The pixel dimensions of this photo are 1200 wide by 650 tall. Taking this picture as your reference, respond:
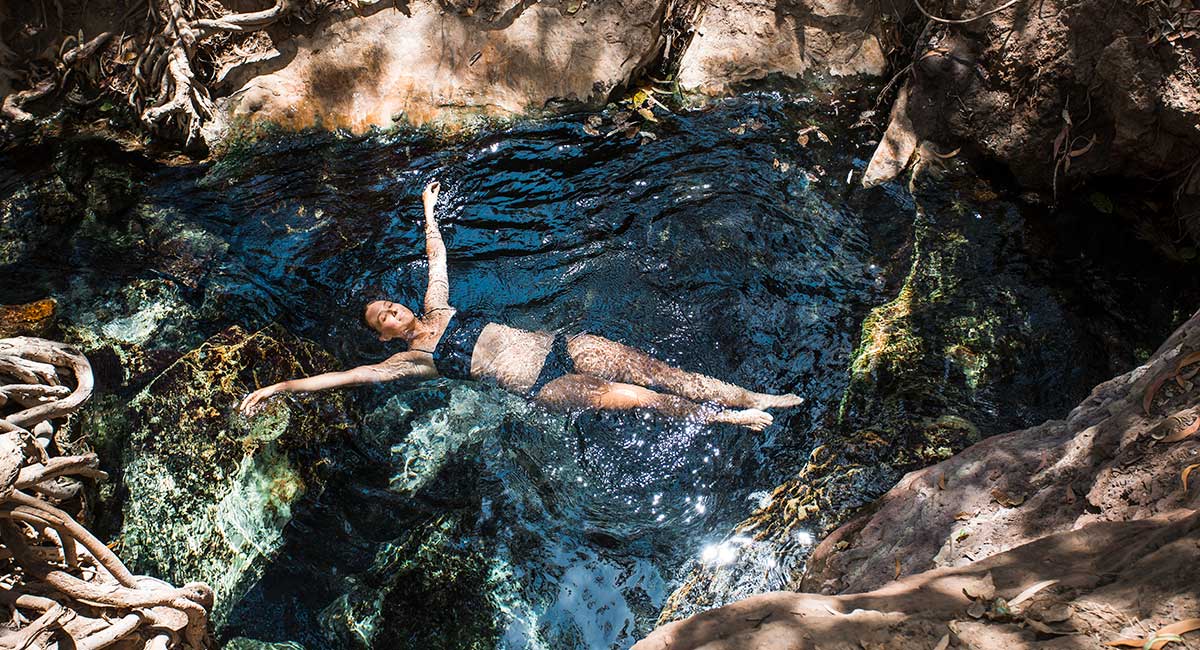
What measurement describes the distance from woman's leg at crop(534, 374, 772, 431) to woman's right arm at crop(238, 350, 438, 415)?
2.55ft

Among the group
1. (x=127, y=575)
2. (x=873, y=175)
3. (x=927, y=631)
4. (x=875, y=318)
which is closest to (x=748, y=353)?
(x=875, y=318)

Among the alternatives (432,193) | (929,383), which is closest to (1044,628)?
(929,383)

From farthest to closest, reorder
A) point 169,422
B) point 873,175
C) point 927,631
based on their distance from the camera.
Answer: point 873,175 < point 169,422 < point 927,631

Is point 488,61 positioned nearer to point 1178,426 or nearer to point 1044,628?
point 1178,426

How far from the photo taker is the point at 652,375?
4.42 metres

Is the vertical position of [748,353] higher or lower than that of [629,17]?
lower

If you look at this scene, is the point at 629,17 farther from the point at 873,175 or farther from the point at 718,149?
the point at 873,175

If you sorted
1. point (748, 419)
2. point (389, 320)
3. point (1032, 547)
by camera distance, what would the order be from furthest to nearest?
point (389, 320), point (748, 419), point (1032, 547)

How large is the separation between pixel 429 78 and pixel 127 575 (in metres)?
4.45

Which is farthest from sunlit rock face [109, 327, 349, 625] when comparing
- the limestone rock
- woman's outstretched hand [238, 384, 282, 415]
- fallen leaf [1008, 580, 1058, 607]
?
the limestone rock

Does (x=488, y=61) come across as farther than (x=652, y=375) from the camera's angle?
Yes

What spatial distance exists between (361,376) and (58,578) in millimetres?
1846

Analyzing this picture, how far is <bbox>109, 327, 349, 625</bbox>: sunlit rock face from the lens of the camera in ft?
12.8

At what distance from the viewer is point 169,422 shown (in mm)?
4250
